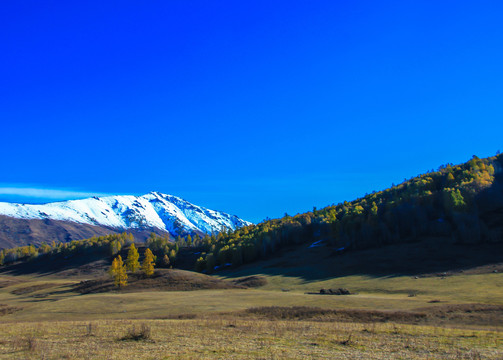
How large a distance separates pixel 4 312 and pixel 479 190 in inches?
6460

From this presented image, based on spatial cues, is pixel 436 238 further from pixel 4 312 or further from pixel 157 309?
pixel 4 312

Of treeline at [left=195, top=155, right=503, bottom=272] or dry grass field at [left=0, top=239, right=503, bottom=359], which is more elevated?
treeline at [left=195, top=155, right=503, bottom=272]

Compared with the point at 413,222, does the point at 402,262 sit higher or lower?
lower

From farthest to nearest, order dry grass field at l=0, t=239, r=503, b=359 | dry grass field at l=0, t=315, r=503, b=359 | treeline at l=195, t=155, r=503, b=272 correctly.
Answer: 1. treeline at l=195, t=155, r=503, b=272
2. dry grass field at l=0, t=239, r=503, b=359
3. dry grass field at l=0, t=315, r=503, b=359

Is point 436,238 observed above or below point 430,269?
above

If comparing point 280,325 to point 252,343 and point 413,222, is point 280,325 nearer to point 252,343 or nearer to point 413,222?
point 252,343

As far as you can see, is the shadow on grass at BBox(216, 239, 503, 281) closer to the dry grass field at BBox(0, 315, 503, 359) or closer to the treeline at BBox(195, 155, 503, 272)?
the treeline at BBox(195, 155, 503, 272)

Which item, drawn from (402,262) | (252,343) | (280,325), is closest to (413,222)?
(402,262)

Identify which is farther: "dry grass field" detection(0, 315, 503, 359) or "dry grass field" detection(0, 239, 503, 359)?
"dry grass field" detection(0, 239, 503, 359)

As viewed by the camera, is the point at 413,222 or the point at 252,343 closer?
the point at 252,343

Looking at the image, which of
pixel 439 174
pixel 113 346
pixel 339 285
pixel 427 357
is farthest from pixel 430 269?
pixel 439 174

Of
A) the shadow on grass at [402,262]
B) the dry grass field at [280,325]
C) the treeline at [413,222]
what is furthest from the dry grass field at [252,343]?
the treeline at [413,222]

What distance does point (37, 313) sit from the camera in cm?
5953

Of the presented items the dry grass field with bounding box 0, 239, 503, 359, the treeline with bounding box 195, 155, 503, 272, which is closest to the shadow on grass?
the dry grass field with bounding box 0, 239, 503, 359
